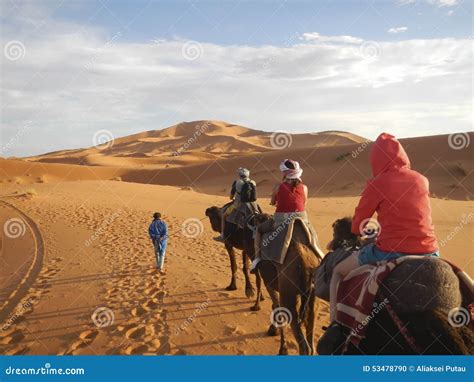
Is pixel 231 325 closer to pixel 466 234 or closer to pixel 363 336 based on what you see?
pixel 363 336

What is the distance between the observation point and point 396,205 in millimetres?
3457

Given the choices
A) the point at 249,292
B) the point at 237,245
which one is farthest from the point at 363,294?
the point at 237,245

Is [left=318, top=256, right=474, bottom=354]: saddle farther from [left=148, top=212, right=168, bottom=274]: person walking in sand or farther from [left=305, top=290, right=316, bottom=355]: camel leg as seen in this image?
[left=148, top=212, right=168, bottom=274]: person walking in sand

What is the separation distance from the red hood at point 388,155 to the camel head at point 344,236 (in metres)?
1.07

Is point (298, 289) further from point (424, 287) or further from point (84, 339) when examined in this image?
point (84, 339)

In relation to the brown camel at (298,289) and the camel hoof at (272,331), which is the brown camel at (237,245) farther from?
the brown camel at (298,289)

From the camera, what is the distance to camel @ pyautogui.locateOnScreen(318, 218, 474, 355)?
9.92 feet

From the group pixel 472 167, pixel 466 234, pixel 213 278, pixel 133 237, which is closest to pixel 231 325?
pixel 213 278

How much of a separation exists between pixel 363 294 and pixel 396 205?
88 centimetres

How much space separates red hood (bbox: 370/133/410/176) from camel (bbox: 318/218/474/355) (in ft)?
3.03

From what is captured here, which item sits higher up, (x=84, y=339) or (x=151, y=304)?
(x=151, y=304)

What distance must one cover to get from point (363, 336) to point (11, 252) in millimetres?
13411

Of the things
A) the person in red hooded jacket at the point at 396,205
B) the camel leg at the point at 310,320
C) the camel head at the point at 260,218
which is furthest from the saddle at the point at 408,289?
the camel head at the point at 260,218

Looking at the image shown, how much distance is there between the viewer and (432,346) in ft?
9.97
